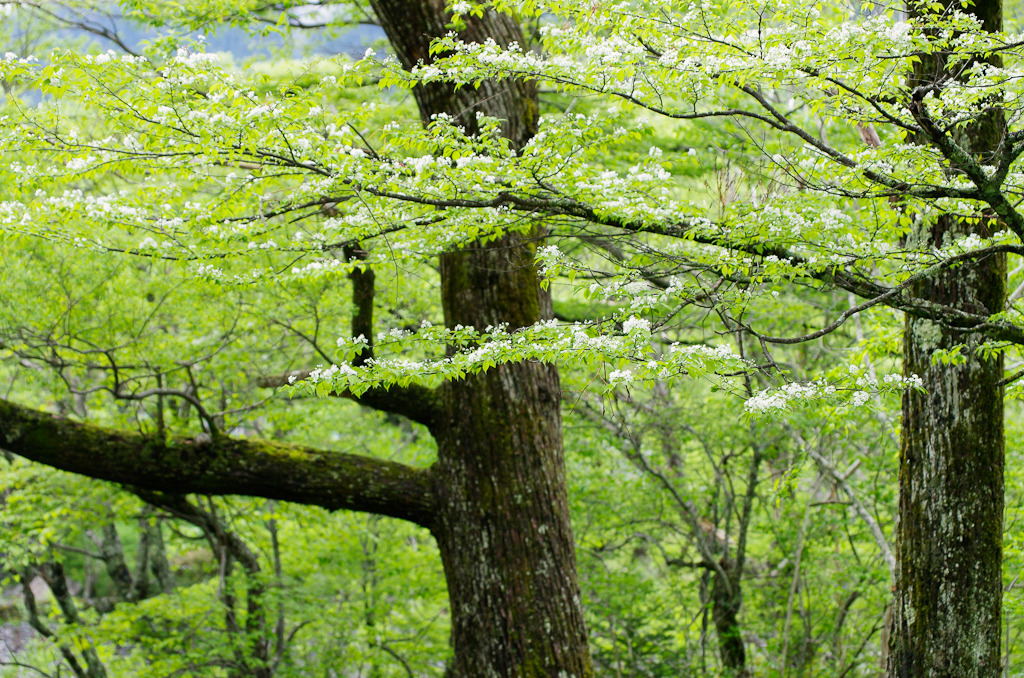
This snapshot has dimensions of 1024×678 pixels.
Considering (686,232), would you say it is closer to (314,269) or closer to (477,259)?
(314,269)

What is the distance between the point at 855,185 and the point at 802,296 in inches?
208

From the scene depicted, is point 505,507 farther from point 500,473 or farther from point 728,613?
point 728,613

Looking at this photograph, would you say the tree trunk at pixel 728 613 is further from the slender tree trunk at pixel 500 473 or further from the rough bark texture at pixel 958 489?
the rough bark texture at pixel 958 489

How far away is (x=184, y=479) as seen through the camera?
17.2ft

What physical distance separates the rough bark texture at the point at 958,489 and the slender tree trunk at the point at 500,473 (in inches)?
80.1


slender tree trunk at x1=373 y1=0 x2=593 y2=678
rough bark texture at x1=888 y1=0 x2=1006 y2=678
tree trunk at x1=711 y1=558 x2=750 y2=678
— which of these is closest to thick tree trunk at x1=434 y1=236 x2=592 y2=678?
slender tree trunk at x1=373 y1=0 x2=593 y2=678

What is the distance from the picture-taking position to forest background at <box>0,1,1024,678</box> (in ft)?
10.1

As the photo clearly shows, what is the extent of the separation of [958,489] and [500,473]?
263 centimetres

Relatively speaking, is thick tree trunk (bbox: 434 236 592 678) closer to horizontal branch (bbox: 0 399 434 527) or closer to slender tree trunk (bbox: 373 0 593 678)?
slender tree trunk (bbox: 373 0 593 678)

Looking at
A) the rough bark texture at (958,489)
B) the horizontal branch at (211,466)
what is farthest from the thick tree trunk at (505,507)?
the rough bark texture at (958,489)

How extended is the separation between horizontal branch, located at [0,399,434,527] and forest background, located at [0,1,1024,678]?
2 cm

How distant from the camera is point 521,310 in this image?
16.7 ft

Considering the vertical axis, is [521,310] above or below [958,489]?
above

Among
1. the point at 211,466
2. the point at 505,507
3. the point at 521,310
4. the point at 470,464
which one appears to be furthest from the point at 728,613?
the point at 211,466
